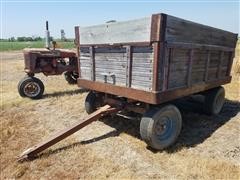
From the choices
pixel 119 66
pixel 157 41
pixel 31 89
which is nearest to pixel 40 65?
pixel 31 89

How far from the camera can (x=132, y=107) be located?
4973 millimetres

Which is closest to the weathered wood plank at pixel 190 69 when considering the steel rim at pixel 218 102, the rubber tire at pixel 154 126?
the rubber tire at pixel 154 126

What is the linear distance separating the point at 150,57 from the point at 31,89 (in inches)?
214

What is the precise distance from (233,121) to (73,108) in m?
3.98

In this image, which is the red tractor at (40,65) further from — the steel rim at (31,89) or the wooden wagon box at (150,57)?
the wooden wagon box at (150,57)

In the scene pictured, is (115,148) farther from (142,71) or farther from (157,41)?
(157,41)

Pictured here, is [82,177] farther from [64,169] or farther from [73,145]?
[73,145]

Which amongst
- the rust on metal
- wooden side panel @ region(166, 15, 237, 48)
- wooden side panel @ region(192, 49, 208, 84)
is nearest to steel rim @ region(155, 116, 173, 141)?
wooden side panel @ region(192, 49, 208, 84)

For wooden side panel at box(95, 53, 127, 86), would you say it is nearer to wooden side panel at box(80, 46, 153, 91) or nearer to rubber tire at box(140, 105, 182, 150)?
wooden side panel at box(80, 46, 153, 91)

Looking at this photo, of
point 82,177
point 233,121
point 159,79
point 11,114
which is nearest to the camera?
point 82,177

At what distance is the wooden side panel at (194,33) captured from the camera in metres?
4.05

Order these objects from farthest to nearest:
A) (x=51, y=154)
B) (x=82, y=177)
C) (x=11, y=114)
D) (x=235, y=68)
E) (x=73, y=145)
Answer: (x=235, y=68)
(x=11, y=114)
(x=73, y=145)
(x=51, y=154)
(x=82, y=177)

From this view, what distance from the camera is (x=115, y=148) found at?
4.61 m

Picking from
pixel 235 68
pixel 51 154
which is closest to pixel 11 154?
pixel 51 154
